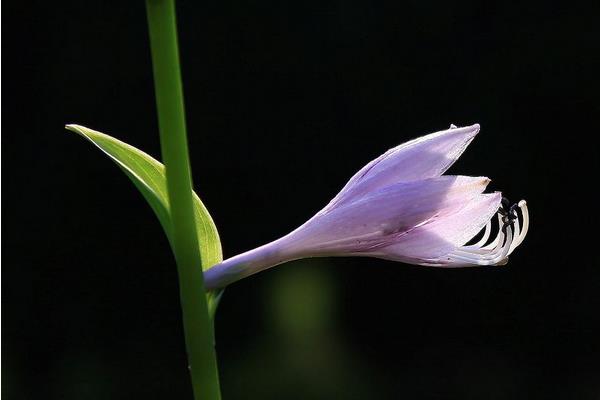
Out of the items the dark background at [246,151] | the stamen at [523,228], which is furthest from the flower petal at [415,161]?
the dark background at [246,151]

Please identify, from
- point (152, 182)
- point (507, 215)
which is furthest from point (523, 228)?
point (152, 182)

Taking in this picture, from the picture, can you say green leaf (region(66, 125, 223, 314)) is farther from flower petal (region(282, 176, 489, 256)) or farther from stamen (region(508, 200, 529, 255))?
stamen (region(508, 200, 529, 255))

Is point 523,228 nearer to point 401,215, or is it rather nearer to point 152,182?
point 401,215

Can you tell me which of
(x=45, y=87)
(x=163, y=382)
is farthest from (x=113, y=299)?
(x=45, y=87)

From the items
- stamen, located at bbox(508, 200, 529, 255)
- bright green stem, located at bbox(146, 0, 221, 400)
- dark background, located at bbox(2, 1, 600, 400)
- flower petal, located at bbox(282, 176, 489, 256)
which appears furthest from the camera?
dark background, located at bbox(2, 1, 600, 400)

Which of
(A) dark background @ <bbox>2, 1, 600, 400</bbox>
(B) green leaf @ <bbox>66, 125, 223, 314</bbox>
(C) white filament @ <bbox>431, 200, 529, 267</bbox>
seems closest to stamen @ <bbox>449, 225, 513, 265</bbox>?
(C) white filament @ <bbox>431, 200, 529, 267</bbox>

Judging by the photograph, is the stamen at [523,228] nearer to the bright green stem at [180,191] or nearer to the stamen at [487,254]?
the stamen at [487,254]
